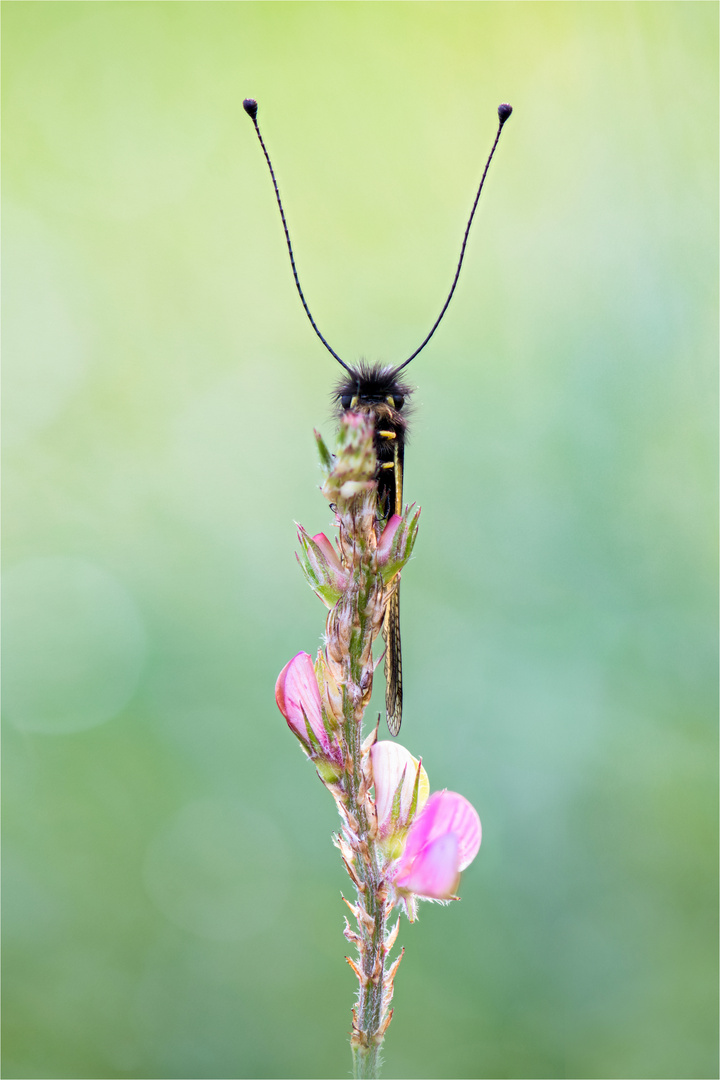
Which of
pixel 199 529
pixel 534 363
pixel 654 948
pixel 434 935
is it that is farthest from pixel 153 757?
pixel 534 363

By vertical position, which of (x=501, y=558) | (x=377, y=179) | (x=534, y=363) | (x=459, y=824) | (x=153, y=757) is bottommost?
(x=459, y=824)

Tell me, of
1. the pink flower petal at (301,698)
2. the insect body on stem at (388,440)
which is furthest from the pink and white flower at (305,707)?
the insect body on stem at (388,440)

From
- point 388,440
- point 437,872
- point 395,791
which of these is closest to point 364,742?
point 395,791

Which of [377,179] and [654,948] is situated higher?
[377,179]

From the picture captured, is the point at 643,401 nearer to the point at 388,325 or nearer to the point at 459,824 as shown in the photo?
the point at 388,325

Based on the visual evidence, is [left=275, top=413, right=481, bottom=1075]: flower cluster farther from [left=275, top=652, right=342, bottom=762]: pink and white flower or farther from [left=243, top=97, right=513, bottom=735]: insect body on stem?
[left=243, top=97, right=513, bottom=735]: insect body on stem

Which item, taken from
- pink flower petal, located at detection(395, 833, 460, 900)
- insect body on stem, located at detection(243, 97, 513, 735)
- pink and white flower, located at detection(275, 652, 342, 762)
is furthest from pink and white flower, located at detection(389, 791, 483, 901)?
insect body on stem, located at detection(243, 97, 513, 735)

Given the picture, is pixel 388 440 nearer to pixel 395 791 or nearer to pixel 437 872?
pixel 395 791
